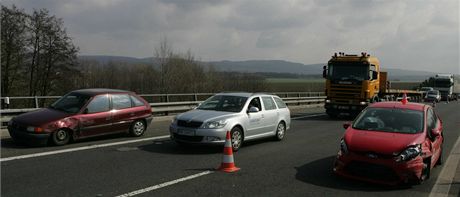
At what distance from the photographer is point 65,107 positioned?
11.5m

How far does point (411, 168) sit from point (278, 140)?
5916 mm

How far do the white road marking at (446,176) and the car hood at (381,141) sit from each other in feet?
2.73

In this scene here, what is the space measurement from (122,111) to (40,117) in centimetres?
233

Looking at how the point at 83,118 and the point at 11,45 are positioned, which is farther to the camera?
the point at 11,45

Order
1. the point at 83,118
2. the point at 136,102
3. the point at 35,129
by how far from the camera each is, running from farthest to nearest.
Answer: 1. the point at 136,102
2. the point at 83,118
3. the point at 35,129

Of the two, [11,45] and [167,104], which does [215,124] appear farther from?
[11,45]

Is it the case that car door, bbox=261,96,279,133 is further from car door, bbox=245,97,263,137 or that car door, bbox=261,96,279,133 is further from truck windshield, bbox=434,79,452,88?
truck windshield, bbox=434,79,452,88

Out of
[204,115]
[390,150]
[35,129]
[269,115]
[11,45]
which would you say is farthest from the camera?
[11,45]

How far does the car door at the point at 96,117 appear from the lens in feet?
37.2

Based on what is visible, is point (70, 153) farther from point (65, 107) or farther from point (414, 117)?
point (414, 117)

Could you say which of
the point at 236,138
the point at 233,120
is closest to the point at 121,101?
the point at 233,120

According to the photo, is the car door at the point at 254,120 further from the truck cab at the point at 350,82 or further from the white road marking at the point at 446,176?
the truck cab at the point at 350,82

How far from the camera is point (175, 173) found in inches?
314

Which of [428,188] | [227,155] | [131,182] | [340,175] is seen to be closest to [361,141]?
[340,175]
